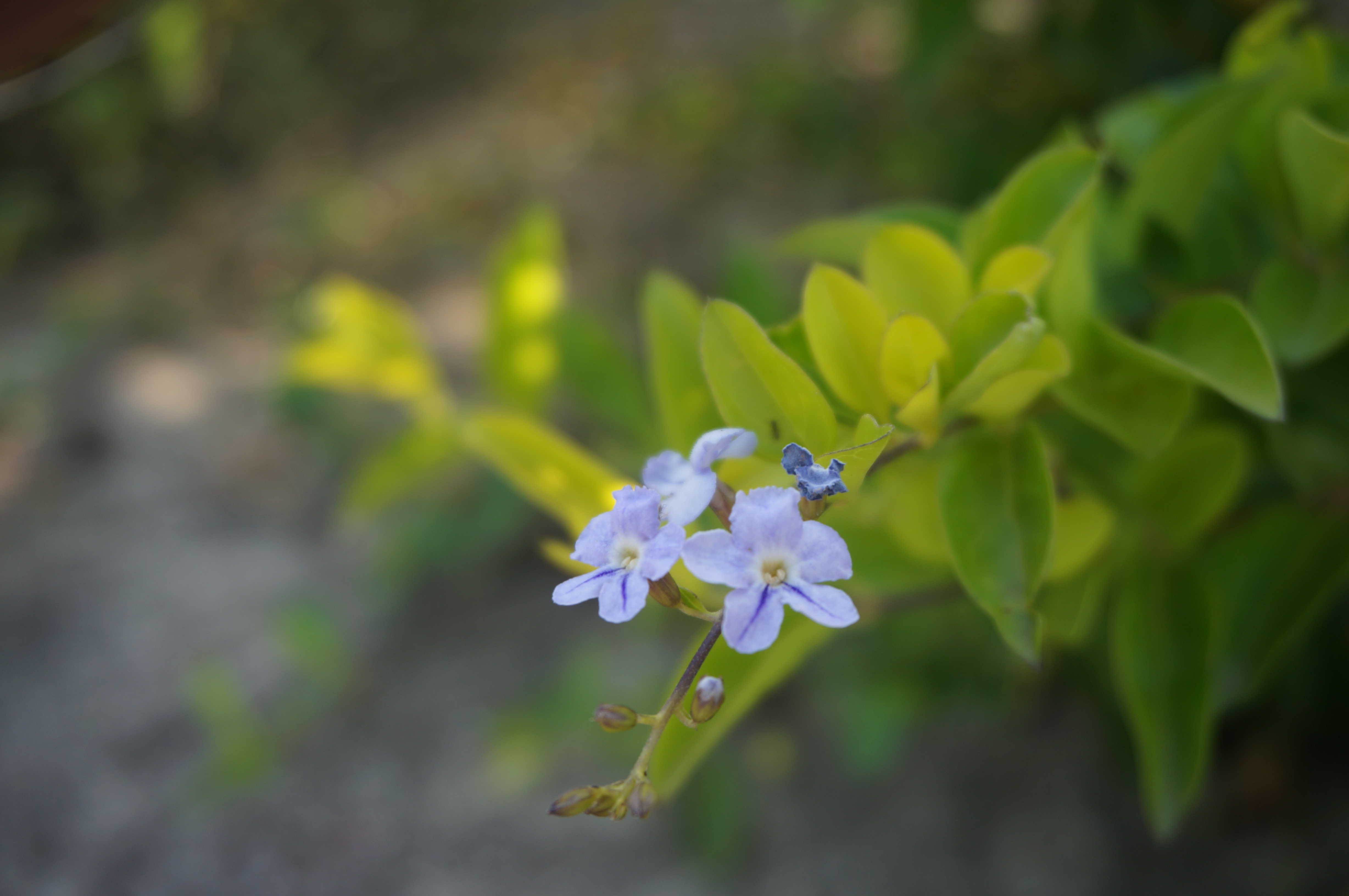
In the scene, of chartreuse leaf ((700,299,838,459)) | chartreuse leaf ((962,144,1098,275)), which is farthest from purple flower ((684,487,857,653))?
chartreuse leaf ((962,144,1098,275))

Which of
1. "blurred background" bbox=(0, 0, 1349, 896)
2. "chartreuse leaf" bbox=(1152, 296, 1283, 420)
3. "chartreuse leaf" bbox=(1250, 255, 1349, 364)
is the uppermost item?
"chartreuse leaf" bbox=(1152, 296, 1283, 420)

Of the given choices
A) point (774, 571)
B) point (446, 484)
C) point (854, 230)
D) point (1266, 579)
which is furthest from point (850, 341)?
point (446, 484)

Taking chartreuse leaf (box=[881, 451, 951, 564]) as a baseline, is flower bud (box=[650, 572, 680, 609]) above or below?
above

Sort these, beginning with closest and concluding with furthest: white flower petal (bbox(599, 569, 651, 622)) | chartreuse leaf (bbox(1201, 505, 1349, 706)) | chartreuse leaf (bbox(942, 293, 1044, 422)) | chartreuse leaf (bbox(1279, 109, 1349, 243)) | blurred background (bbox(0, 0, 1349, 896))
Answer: white flower petal (bbox(599, 569, 651, 622)), chartreuse leaf (bbox(942, 293, 1044, 422)), chartreuse leaf (bbox(1279, 109, 1349, 243)), chartreuse leaf (bbox(1201, 505, 1349, 706)), blurred background (bbox(0, 0, 1349, 896))

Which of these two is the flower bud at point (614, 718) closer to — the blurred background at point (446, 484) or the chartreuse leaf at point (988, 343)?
the chartreuse leaf at point (988, 343)

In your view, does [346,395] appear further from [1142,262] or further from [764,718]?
[1142,262]

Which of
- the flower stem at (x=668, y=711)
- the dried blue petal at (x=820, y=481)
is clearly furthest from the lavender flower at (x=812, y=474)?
the flower stem at (x=668, y=711)

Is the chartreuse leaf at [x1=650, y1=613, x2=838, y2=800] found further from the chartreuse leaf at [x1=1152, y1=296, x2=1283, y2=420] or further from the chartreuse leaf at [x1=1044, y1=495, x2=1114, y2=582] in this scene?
the chartreuse leaf at [x1=1152, y1=296, x2=1283, y2=420]
